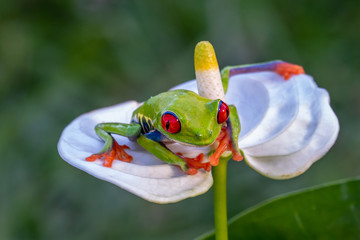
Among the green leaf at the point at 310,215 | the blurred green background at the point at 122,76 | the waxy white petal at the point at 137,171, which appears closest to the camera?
the waxy white petal at the point at 137,171

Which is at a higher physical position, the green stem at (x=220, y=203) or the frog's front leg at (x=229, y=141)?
the frog's front leg at (x=229, y=141)

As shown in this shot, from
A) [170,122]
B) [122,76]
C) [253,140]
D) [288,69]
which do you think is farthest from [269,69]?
[122,76]

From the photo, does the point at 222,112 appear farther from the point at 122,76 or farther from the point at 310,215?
the point at 122,76

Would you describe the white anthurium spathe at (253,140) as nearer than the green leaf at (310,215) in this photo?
Yes

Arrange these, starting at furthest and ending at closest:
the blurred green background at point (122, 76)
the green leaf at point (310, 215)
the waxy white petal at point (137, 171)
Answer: the blurred green background at point (122, 76) → the green leaf at point (310, 215) → the waxy white petal at point (137, 171)

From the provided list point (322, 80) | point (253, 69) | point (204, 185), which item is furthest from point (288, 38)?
point (204, 185)

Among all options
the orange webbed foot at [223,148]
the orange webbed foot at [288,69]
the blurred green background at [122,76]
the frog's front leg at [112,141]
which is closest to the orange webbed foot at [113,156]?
the frog's front leg at [112,141]

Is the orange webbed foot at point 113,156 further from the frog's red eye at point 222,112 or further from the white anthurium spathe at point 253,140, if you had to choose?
the frog's red eye at point 222,112
